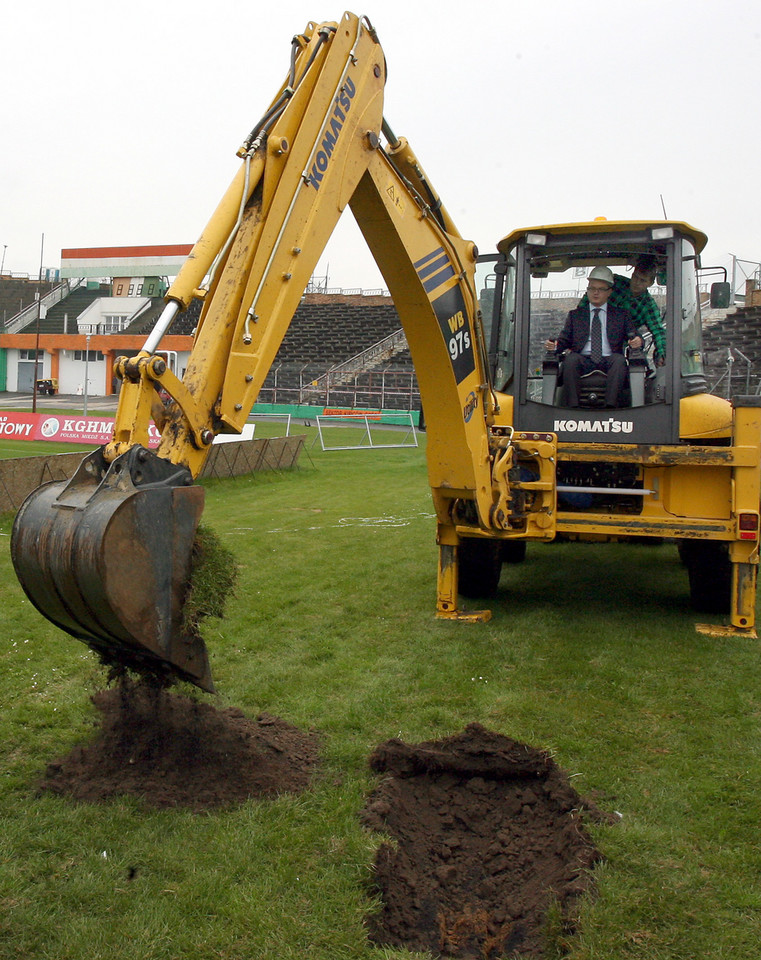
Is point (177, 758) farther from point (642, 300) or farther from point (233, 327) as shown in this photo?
point (642, 300)

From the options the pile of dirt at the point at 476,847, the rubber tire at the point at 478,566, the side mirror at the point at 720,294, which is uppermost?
the side mirror at the point at 720,294

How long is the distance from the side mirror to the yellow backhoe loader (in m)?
0.21

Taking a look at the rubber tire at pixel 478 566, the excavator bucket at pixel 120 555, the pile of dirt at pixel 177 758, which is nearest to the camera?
the excavator bucket at pixel 120 555

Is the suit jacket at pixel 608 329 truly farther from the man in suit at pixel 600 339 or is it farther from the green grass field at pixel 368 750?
the green grass field at pixel 368 750

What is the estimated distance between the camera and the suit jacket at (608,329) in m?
6.90

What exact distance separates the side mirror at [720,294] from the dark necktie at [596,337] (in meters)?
0.90

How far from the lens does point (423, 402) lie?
623 centimetres

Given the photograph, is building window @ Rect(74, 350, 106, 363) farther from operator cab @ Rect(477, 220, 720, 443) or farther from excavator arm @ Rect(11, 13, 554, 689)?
excavator arm @ Rect(11, 13, 554, 689)

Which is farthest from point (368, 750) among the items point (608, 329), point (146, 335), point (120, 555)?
point (146, 335)

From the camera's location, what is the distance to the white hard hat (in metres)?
6.97

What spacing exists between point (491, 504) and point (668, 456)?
4.53 ft

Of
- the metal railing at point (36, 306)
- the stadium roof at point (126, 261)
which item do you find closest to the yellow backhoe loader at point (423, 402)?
the stadium roof at point (126, 261)

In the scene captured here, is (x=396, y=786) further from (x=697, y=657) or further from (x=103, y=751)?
(x=697, y=657)

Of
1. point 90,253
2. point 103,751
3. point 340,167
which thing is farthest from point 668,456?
point 90,253
